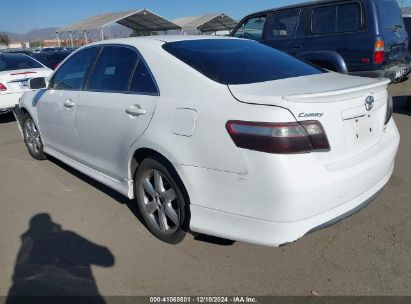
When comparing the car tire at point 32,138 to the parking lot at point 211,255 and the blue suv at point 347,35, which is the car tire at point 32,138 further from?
the blue suv at point 347,35

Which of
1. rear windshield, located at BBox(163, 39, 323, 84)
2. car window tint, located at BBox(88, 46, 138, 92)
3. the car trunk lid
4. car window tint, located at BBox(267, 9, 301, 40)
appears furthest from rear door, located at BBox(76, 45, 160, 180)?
car window tint, located at BBox(267, 9, 301, 40)

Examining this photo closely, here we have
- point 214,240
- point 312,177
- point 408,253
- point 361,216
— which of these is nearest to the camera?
point 312,177

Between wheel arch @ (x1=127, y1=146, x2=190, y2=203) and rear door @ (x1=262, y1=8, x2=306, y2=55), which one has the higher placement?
rear door @ (x1=262, y1=8, x2=306, y2=55)

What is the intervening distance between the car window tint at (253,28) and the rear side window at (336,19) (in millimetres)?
1375

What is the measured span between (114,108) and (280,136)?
65.3 inches

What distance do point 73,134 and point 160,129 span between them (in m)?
1.64

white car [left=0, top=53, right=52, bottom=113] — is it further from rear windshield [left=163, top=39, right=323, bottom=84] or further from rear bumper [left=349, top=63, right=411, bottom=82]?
rear bumper [left=349, top=63, right=411, bottom=82]

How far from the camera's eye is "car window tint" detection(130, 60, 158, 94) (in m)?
3.00

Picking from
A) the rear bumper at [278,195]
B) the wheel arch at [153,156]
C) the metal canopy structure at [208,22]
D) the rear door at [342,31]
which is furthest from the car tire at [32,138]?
the metal canopy structure at [208,22]

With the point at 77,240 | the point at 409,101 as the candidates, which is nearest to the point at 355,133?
the point at 77,240

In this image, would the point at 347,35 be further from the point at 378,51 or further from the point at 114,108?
the point at 114,108

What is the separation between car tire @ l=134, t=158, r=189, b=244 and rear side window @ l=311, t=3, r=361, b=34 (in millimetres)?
5215

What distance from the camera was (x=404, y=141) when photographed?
17.9 ft

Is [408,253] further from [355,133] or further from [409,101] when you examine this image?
[409,101]
